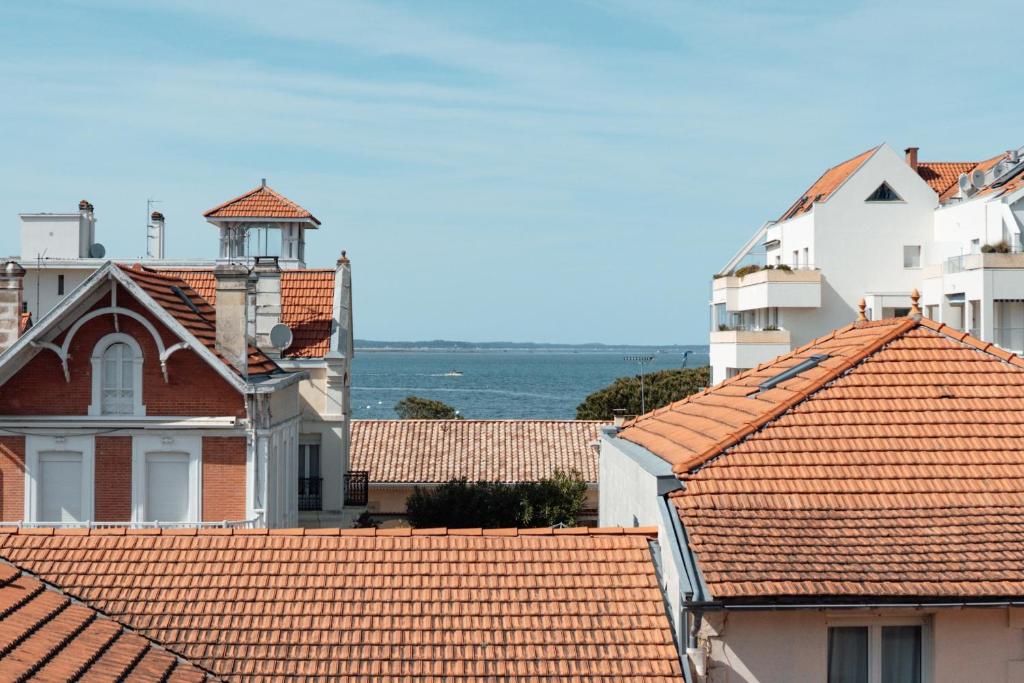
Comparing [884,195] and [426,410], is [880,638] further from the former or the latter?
[426,410]

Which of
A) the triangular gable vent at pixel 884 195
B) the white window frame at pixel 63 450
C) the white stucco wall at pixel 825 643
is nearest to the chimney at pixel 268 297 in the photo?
the white window frame at pixel 63 450

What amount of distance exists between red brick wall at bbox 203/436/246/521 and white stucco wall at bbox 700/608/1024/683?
1491cm

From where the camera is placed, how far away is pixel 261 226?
44.8 meters

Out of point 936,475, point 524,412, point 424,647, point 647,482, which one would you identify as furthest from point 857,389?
point 524,412

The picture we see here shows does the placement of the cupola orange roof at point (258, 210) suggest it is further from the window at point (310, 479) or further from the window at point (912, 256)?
the window at point (912, 256)

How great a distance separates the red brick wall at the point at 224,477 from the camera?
27453mm

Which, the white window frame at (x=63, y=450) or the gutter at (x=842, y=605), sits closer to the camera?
the gutter at (x=842, y=605)

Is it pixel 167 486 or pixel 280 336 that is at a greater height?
pixel 280 336

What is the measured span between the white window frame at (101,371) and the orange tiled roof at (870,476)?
12.4 metres

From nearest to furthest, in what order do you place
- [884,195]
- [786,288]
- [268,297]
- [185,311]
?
[185,311] → [268,297] → [786,288] → [884,195]

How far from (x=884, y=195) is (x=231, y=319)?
39.3 m

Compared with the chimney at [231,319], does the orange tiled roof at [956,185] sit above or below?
above

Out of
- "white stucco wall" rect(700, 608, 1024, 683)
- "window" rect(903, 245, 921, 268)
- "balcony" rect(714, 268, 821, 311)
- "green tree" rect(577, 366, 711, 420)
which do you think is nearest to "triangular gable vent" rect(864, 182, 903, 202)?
"window" rect(903, 245, 921, 268)

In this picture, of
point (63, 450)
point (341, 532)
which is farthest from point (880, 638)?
point (63, 450)
